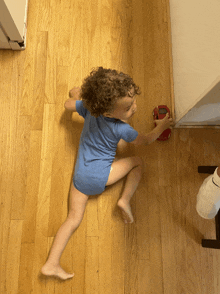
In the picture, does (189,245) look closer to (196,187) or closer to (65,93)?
(196,187)

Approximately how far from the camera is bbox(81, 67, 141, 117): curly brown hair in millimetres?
759

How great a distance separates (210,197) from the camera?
73 centimetres

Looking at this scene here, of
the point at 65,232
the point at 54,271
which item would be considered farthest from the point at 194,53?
the point at 54,271

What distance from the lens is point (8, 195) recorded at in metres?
1.07

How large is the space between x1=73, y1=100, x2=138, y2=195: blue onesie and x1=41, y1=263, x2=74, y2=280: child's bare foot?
32 centimetres

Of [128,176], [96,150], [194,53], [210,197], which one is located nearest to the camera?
[210,197]

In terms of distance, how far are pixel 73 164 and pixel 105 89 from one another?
450 millimetres

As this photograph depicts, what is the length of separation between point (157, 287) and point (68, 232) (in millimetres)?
425

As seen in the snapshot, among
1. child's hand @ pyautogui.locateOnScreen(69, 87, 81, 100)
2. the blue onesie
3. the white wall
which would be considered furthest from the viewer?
child's hand @ pyautogui.locateOnScreen(69, 87, 81, 100)

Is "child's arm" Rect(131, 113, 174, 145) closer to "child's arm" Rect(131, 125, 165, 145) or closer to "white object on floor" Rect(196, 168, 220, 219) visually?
"child's arm" Rect(131, 125, 165, 145)

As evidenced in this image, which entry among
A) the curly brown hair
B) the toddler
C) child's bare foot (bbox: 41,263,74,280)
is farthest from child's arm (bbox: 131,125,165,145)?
child's bare foot (bbox: 41,263,74,280)

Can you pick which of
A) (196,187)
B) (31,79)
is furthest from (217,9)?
(31,79)

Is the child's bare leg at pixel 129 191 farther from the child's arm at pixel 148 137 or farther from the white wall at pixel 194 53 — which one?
the white wall at pixel 194 53

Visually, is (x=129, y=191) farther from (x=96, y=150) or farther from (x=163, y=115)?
(x=163, y=115)
